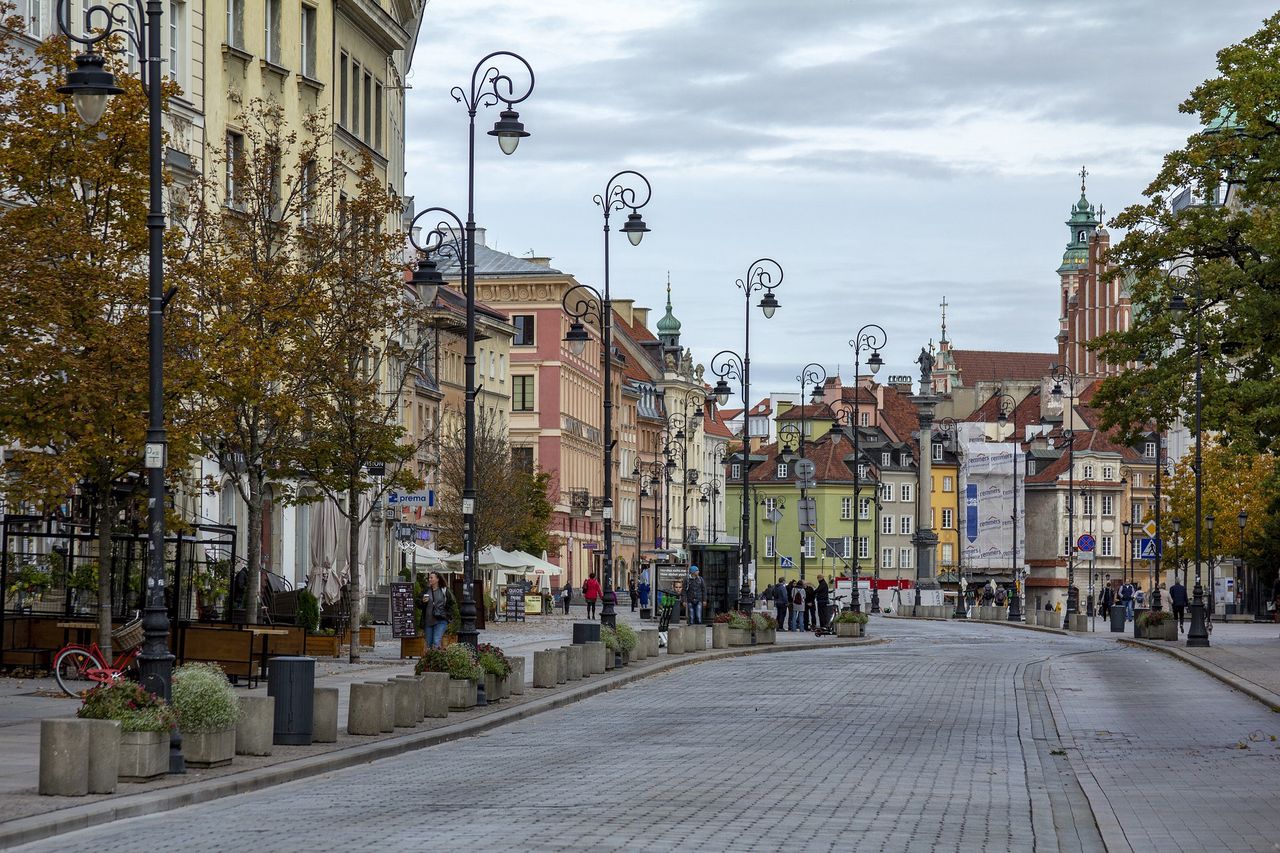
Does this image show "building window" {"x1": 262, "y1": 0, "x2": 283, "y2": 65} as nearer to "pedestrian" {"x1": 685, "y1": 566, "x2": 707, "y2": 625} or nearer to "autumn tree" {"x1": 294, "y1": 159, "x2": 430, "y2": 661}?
"autumn tree" {"x1": 294, "y1": 159, "x2": 430, "y2": 661}

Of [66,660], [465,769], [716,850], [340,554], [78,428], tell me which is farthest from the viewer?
[340,554]

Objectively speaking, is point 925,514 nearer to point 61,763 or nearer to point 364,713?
point 364,713

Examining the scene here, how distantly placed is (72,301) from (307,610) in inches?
580

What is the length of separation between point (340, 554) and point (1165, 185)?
19297 mm

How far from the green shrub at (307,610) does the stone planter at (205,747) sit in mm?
20399

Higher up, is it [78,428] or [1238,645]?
[78,428]

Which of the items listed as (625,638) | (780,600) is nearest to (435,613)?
(625,638)

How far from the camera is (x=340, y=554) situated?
45375 millimetres

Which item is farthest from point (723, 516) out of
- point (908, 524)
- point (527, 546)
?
point (527, 546)

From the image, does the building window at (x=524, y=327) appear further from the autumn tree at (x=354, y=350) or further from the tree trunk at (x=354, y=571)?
the autumn tree at (x=354, y=350)

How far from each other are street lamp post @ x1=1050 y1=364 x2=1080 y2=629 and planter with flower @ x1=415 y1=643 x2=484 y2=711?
4738 centimetres

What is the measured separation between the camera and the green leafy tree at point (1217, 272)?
38.8m

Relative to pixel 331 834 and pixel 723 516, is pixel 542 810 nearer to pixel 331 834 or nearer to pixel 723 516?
pixel 331 834

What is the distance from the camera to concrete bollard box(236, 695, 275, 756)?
18938mm
